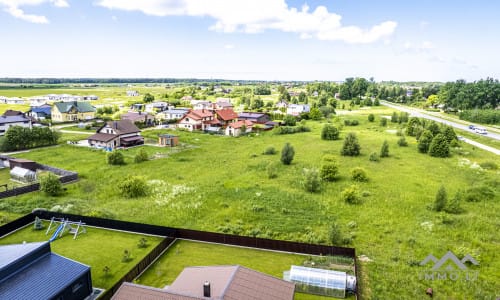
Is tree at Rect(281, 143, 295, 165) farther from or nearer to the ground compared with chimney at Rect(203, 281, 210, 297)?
nearer to the ground

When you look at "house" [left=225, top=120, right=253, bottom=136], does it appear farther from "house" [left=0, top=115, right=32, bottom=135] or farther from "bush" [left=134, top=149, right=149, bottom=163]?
"house" [left=0, top=115, right=32, bottom=135]

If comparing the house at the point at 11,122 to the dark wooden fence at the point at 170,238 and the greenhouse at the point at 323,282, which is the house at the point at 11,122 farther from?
the greenhouse at the point at 323,282

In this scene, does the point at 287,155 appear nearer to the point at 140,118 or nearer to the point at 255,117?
the point at 255,117

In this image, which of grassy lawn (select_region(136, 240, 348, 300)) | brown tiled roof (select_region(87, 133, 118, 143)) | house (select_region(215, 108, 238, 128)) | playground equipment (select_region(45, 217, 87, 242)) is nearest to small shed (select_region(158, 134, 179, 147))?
brown tiled roof (select_region(87, 133, 118, 143))

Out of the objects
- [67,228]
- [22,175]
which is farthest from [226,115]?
[67,228]

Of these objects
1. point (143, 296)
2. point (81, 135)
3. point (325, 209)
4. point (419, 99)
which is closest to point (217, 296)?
point (143, 296)

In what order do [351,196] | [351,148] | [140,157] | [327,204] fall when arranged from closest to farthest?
[327,204], [351,196], [140,157], [351,148]
